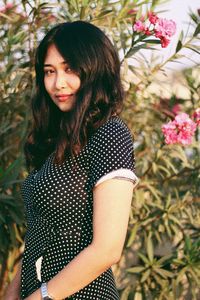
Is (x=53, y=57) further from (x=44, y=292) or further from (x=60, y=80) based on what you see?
(x=44, y=292)

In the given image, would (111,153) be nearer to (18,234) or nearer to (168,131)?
(168,131)

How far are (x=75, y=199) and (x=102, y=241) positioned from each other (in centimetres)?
16

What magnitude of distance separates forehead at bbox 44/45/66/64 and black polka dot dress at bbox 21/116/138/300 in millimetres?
215

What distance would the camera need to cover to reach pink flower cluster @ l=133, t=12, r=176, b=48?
2627 mm

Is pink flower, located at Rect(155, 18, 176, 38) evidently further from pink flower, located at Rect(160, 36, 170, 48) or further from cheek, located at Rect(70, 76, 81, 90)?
cheek, located at Rect(70, 76, 81, 90)

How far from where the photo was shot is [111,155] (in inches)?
52.7

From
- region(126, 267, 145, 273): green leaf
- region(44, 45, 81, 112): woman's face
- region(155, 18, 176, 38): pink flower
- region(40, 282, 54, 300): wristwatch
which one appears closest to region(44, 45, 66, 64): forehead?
region(44, 45, 81, 112): woman's face

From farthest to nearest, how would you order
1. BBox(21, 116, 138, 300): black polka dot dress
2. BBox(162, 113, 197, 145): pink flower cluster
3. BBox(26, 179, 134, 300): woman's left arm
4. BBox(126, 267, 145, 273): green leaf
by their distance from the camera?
BBox(126, 267, 145, 273): green leaf < BBox(162, 113, 197, 145): pink flower cluster < BBox(21, 116, 138, 300): black polka dot dress < BBox(26, 179, 134, 300): woman's left arm

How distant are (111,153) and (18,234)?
189cm

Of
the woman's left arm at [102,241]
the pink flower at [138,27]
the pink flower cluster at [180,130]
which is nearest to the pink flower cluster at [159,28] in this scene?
the pink flower at [138,27]

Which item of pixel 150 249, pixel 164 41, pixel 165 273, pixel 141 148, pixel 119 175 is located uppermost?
pixel 164 41

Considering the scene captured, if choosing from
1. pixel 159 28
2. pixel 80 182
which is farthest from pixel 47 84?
pixel 159 28

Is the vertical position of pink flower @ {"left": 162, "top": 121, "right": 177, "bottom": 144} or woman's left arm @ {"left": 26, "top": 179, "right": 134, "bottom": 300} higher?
woman's left arm @ {"left": 26, "top": 179, "right": 134, "bottom": 300}

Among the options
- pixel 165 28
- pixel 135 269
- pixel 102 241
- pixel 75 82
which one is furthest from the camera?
pixel 135 269
